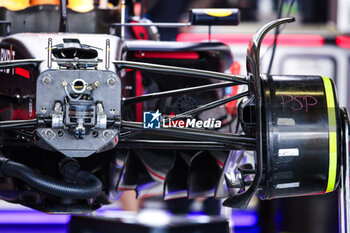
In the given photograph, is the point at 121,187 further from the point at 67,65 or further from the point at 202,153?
the point at 67,65

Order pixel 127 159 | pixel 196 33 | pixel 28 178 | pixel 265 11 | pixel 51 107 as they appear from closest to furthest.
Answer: pixel 51 107 < pixel 28 178 < pixel 127 159 < pixel 196 33 < pixel 265 11

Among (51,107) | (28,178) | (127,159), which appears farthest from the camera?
(127,159)

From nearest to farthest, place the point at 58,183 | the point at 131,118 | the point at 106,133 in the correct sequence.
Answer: the point at 106,133 < the point at 58,183 < the point at 131,118

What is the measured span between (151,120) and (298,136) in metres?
0.49

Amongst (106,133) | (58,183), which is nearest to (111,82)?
(106,133)

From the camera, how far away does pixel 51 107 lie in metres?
1.83

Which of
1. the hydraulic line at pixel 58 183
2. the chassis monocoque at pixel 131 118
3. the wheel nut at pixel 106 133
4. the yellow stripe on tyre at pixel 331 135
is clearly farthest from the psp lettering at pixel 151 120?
the yellow stripe on tyre at pixel 331 135

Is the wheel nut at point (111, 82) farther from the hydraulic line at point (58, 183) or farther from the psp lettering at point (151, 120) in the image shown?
the hydraulic line at point (58, 183)

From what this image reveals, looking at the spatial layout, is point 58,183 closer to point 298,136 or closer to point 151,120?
point 151,120

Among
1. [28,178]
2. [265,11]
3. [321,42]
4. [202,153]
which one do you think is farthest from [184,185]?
[265,11]

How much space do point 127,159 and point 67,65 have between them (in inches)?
31.9

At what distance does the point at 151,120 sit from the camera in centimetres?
189

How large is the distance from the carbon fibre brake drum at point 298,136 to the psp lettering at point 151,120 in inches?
14.2

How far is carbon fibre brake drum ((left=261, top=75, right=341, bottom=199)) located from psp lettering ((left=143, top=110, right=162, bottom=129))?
14.2 inches
